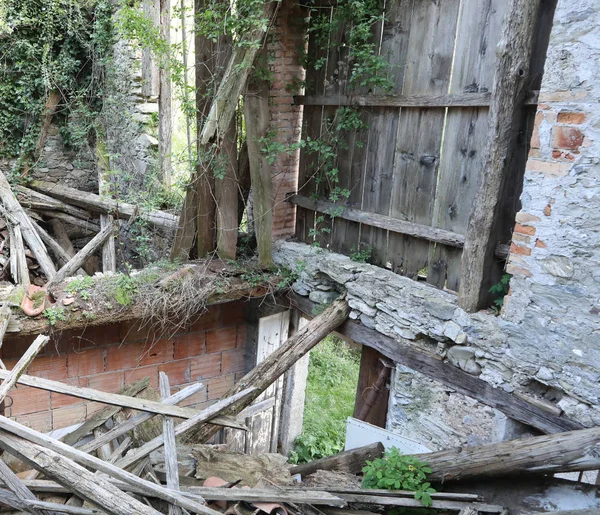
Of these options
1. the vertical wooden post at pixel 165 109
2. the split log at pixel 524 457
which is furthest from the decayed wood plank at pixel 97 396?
the vertical wooden post at pixel 165 109

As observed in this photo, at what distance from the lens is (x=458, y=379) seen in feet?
12.5

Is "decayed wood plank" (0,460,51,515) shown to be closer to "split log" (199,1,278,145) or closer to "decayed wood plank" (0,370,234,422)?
"decayed wood plank" (0,370,234,422)

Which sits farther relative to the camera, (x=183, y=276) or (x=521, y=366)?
(x=183, y=276)

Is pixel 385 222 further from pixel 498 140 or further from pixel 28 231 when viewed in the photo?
pixel 28 231

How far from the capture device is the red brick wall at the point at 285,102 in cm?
460

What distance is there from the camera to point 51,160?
24.2 ft

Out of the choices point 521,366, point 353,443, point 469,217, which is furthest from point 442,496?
point 469,217

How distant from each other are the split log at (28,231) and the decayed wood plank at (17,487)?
281 centimetres

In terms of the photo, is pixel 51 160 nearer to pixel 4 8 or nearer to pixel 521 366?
pixel 4 8

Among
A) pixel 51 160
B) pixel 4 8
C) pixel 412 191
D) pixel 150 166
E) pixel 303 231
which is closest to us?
pixel 412 191

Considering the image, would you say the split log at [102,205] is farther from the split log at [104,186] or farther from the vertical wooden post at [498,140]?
the vertical wooden post at [498,140]

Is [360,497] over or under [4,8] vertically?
under

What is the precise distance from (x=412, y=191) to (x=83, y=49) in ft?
17.5

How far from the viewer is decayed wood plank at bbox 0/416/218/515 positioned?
259 cm
